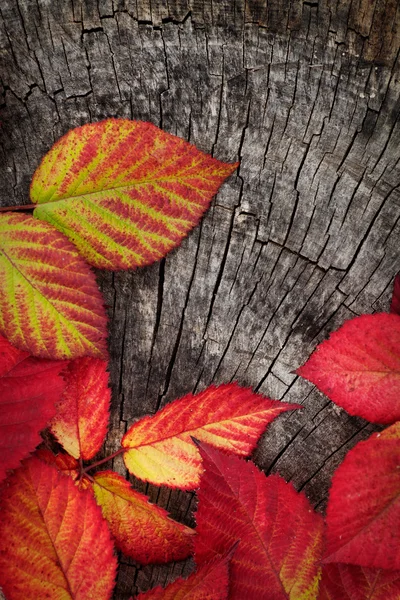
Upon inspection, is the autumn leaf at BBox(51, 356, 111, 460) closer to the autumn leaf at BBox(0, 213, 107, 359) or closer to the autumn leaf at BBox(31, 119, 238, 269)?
the autumn leaf at BBox(0, 213, 107, 359)

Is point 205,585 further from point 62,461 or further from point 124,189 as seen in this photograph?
point 124,189

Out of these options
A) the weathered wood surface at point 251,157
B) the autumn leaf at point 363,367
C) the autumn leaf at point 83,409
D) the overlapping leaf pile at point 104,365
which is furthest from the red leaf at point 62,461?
the autumn leaf at point 363,367

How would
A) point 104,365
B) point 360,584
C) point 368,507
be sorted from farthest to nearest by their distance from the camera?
point 104,365 → point 360,584 → point 368,507

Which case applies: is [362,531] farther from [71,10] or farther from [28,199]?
[71,10]

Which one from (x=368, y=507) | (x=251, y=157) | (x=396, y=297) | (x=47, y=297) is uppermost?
(x=251, y=157)

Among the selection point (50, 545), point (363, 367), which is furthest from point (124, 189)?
point (50, 545)

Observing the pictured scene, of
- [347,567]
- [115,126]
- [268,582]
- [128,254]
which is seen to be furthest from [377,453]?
[115,126]
